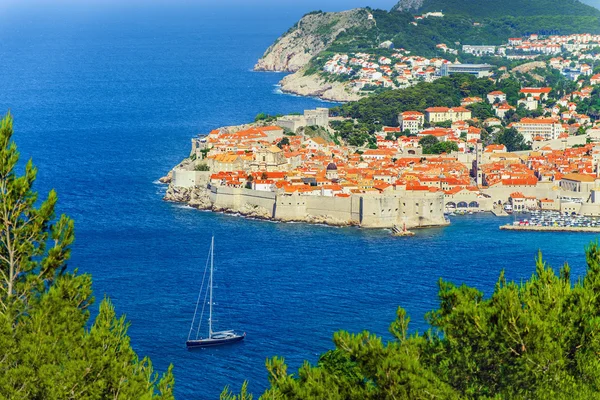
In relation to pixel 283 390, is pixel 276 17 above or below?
above

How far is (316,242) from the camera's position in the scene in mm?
23344

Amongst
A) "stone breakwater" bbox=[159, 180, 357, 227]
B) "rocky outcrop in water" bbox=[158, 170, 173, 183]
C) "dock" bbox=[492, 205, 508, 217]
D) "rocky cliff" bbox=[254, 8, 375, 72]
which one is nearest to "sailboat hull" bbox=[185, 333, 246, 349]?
"stone breakwater" bbox=[159, 180, 357, 227]

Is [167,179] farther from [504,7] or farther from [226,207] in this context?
[504,7]

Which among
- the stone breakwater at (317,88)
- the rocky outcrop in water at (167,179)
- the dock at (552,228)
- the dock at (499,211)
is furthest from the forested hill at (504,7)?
the dock at (552,228)

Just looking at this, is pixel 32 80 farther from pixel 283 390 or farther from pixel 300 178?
pixel 283 390

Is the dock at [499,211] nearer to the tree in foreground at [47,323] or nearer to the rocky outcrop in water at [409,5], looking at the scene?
the tree in foreground at [47,323]

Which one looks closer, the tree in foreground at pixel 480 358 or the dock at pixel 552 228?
the tree in foreground at pixel 480 358

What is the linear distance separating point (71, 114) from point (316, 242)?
77.2 ft

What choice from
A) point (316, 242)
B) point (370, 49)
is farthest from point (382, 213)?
point (370, 49)

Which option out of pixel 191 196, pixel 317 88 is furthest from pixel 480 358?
pixel 317 88

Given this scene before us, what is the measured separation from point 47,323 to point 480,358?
295 centimetres

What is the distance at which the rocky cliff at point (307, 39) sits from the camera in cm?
6278

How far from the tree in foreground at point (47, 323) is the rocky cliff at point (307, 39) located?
53.5m

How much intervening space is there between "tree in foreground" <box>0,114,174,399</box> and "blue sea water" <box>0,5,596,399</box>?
82cm
